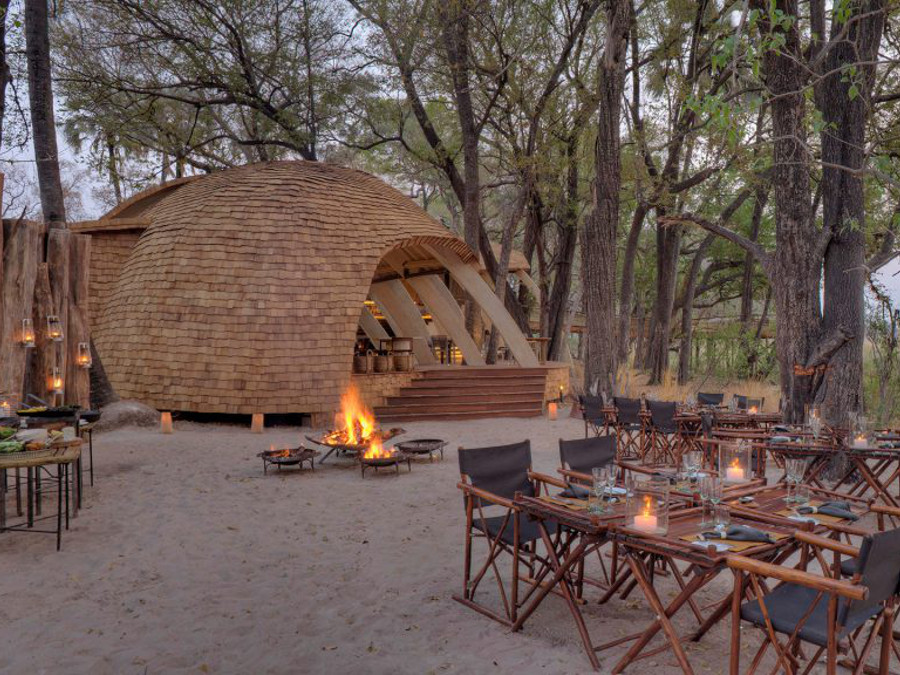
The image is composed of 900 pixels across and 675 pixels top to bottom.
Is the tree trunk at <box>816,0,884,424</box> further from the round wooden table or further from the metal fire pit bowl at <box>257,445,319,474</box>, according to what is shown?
the round wooden table

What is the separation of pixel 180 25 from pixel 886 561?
1830cm

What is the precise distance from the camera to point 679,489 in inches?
167

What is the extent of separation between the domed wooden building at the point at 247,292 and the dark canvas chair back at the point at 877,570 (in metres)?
10.0

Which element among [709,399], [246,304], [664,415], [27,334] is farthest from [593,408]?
[27,334]

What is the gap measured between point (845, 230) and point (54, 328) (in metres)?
10.5

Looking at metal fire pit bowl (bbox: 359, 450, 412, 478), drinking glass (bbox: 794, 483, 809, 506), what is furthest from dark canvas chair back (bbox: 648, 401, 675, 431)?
drinking glass (bbox: 794, 483, 809, 506)

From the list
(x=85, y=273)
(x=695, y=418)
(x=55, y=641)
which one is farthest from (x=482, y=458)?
(x=85, y=273)

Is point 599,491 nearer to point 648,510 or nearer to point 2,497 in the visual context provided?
point 648,510

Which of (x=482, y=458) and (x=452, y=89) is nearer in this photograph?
(x=482, y=458)

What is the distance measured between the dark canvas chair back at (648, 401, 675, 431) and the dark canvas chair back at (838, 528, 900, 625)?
5.93 meters

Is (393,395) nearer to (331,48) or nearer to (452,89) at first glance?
(452,89)

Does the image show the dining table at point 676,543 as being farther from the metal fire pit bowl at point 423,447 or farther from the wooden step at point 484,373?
the wooden step at point 484,373

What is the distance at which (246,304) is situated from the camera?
11.9 meters

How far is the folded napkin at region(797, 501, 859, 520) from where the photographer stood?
3541 mm
